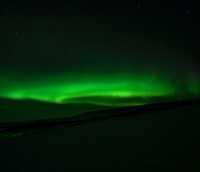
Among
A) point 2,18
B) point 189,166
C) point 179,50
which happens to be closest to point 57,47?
point 2,18

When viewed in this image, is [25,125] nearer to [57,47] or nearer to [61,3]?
[57,47]

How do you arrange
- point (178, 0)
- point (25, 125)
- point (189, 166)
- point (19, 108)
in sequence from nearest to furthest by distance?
point (189, 166) < point (25, 125) < point (19, 108) < point (178, 0)

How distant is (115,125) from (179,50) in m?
0.80

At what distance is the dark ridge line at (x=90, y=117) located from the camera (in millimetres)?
1105

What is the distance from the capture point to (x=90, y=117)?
1.20 metres

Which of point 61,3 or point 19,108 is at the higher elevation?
point 61,3

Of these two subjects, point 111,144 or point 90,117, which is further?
point 90,117

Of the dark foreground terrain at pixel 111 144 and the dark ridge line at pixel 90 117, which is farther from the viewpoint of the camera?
the dark ridge line at pixel 90 117

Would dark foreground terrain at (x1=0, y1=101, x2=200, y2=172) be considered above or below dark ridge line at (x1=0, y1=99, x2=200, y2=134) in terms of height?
below

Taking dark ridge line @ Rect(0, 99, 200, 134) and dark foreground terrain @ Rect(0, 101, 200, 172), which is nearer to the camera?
dark foreground terrain @ Rect(0, 101, 200, 172)

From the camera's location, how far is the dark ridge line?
43.5 inches

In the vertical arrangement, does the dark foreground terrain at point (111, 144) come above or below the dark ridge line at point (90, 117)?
below

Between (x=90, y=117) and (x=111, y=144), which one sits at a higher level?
(x=90, y=117)

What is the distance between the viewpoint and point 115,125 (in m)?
1.16
